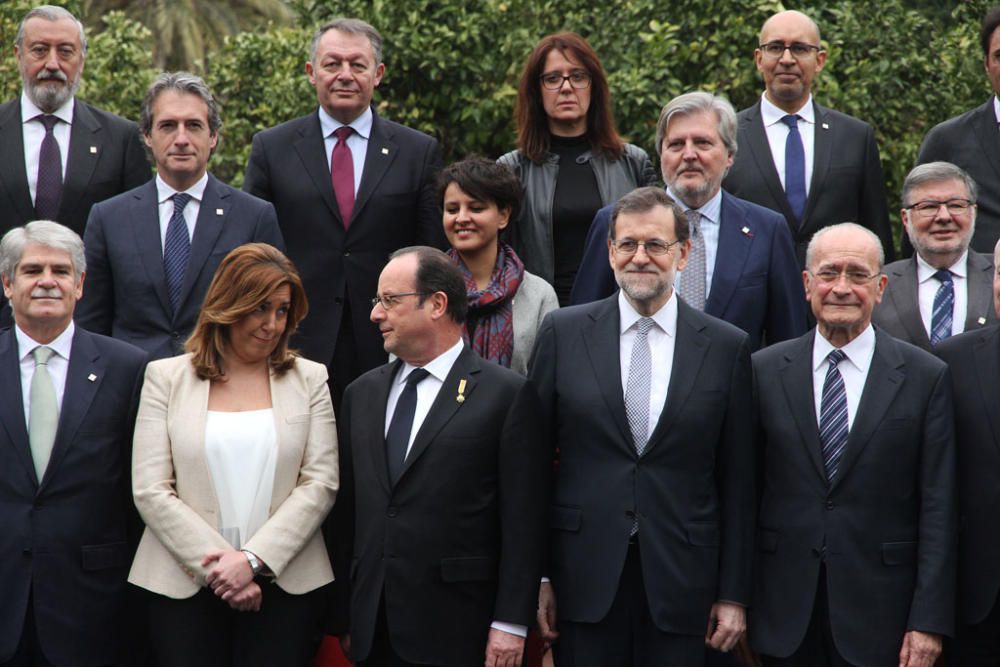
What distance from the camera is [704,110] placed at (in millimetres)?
6777

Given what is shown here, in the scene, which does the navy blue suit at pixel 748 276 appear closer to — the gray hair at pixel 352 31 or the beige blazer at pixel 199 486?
the beige blazer at pixel 199 486

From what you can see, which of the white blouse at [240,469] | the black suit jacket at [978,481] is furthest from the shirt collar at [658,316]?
the white blouse at [240,469]

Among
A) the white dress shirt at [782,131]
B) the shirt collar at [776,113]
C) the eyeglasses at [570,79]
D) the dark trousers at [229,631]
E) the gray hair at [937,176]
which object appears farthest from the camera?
the shirt collar at [776,113]

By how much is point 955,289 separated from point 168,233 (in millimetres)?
3479

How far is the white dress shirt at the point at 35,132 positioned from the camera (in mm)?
7574

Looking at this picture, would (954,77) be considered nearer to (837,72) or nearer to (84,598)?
(837,72)

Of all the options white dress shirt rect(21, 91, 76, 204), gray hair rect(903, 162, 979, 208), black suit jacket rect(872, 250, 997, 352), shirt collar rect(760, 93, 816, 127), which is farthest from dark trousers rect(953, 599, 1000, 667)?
white dress shirt rect(21, 91, 76, 204)

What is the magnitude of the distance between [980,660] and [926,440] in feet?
2.93

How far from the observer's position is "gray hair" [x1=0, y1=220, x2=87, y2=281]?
5938mm

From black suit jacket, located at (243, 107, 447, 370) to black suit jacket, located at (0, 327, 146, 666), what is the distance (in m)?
1.49

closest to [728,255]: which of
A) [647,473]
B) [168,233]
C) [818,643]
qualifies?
[647,473]

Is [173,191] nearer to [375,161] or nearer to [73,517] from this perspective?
[375,161]

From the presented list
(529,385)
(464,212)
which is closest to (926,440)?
(529,385)

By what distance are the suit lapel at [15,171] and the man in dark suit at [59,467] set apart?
1.54 m
